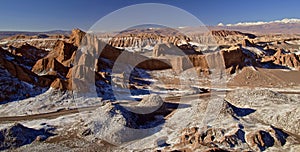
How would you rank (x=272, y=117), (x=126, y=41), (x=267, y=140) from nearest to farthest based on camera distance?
(x=267, y=140)
(x=272, y=117)
(x=126, y=41)

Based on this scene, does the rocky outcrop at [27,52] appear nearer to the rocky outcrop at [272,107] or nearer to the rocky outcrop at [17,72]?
the rocky outcrop at [17,72]

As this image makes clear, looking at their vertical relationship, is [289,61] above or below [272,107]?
above

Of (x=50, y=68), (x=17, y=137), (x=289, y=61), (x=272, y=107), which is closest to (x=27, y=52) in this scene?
(x=50, y=68)

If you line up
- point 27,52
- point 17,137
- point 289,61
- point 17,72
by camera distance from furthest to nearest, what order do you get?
point 27,52 → point 289,61 → point 17,72 → point 17,137

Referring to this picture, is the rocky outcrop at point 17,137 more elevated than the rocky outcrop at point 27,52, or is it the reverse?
the rocky outcrop at point 27,52

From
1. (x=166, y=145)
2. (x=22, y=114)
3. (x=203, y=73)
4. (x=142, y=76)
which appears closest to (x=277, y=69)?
(x=203, y=73)

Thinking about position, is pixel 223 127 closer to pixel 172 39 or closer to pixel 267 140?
pixel 267 140

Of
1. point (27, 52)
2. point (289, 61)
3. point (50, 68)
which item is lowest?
point (50, 68)

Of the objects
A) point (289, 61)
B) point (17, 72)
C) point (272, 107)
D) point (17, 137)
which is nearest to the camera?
point (17, 137)

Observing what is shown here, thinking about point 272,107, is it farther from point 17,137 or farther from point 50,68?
point 50,68

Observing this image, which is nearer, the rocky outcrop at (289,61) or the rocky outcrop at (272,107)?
the rocky outcrop at (272,107)

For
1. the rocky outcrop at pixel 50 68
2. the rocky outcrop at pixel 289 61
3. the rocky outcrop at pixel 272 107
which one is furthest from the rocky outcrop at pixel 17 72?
the rocky outcrop at pixel 289 61
